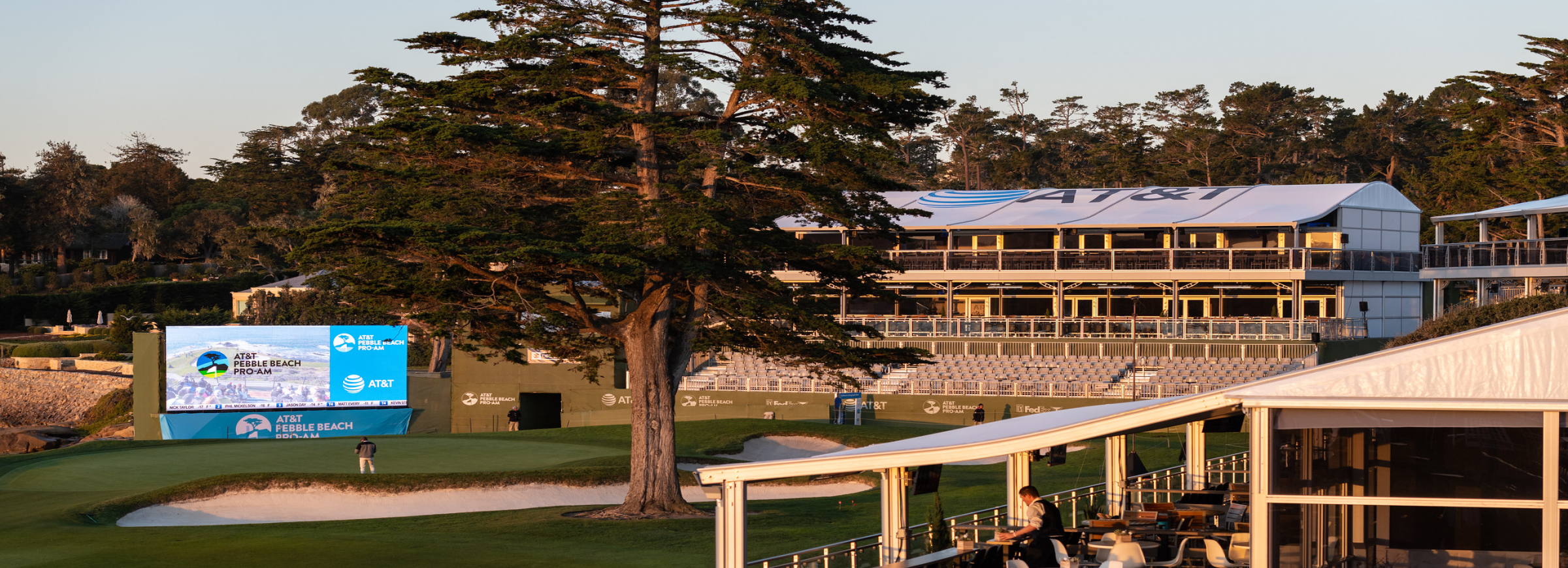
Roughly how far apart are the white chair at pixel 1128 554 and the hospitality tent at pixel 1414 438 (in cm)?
149

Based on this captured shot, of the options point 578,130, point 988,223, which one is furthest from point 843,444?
point 988,223

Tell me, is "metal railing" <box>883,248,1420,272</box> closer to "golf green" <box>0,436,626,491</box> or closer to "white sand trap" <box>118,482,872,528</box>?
"golf green" <box>0,436,626,491</box>

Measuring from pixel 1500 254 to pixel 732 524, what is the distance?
36222 millimetres

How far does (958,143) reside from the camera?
9225 centimetres

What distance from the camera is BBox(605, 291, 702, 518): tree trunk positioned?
2266cm

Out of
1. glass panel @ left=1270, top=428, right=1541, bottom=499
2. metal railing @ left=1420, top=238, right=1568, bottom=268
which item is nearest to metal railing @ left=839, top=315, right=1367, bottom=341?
metal railing @ left=1420, top=238, right=1568, bottom=268

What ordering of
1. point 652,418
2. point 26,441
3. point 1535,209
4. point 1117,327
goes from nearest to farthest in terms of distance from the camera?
point 652,418, point 1535,209, point 1117,327, point 26,441

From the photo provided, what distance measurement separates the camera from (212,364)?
127 feet

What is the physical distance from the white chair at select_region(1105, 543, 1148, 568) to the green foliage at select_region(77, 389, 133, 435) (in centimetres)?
5922

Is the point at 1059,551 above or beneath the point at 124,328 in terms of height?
beneath

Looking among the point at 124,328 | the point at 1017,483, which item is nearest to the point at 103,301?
the point at 124,328

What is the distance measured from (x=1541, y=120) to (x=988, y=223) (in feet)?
80.4

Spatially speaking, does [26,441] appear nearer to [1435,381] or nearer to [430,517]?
[430,517]

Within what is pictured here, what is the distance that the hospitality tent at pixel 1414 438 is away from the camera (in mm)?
8352
